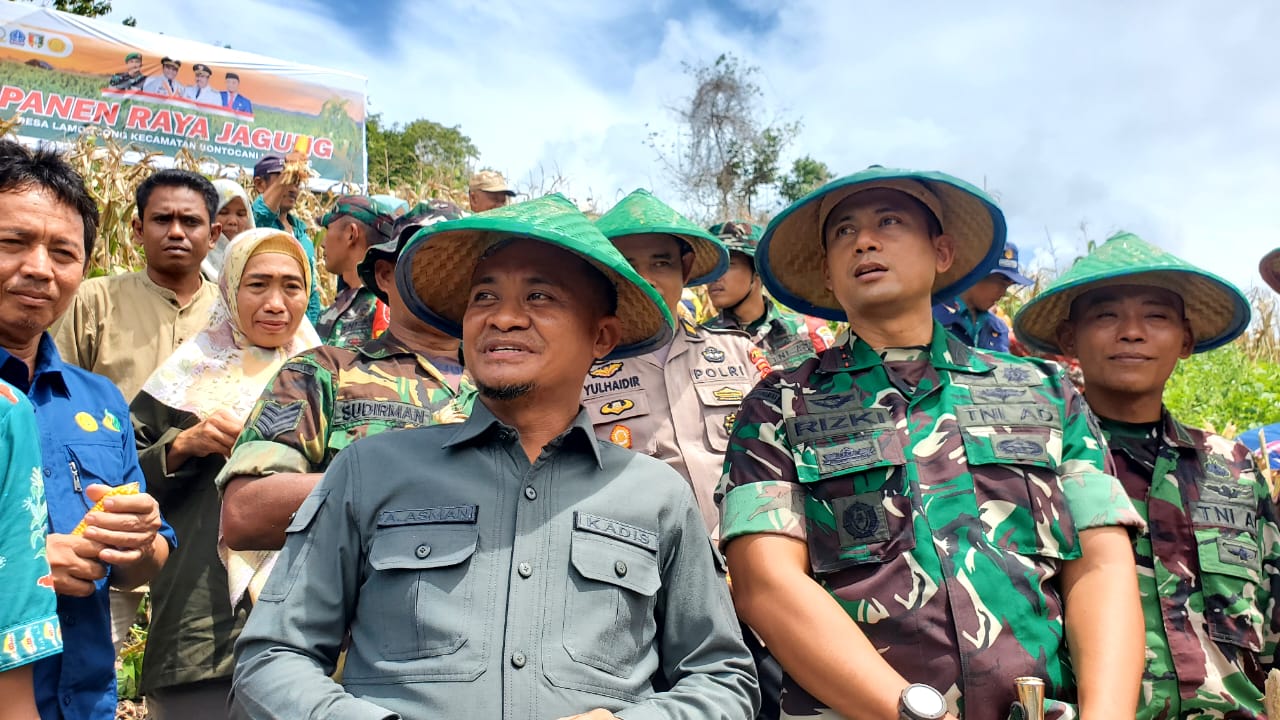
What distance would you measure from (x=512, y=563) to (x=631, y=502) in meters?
0.31

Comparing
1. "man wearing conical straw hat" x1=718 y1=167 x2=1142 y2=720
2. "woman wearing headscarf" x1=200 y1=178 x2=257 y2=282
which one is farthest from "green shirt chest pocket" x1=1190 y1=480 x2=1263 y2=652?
"woman wearing headscarf" x1=200 y1=178 x2=257 y2=282

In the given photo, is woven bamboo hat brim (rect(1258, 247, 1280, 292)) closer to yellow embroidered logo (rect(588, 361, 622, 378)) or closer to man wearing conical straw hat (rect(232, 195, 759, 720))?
yellow embroidered logo (rect(588, 361, 622, 378))

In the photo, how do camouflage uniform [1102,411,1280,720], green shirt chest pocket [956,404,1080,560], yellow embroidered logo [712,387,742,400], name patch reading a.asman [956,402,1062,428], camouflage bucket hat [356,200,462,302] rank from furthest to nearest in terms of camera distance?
1. yellow embroidered logo [712,387,742,400]
2. camouflage bucket hat [356,200,462,302]
3. camouflage uniform [1102,411,1280,720]
4. name patch reading a.asman [956,402,1062,428]
5. green shirt chest pocket [956,404,1080,560]

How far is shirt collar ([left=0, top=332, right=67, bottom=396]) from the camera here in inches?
90.5

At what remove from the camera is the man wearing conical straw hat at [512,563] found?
1796 millimetres

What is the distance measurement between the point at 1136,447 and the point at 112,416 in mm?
3063

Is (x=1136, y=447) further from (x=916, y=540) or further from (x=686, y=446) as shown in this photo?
(x=686, y=446)

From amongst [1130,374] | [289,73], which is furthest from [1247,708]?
[289,73]

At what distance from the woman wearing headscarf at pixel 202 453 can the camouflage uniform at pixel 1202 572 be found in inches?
109

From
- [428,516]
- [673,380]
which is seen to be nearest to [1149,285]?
[673,380]

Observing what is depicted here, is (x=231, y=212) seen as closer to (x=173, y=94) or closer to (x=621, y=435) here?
(x=621, y=435)

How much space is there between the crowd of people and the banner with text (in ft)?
32.9

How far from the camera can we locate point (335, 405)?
2580 mm

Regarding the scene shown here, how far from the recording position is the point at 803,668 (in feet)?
7.03
